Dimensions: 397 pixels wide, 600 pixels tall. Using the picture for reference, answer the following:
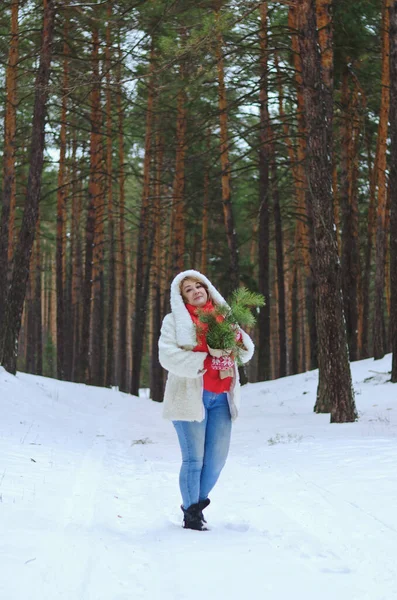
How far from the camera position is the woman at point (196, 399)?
4949mm

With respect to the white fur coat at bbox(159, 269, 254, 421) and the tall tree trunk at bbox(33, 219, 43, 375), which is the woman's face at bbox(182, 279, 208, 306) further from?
the tall tree trunk at bbox(33, 219, 43, 375)

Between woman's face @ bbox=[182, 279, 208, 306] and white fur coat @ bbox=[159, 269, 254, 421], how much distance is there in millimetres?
91

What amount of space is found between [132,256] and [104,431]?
126ft

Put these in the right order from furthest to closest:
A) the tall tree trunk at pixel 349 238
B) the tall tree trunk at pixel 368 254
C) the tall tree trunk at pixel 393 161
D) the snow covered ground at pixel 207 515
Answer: the tall tree trunk at pixel 368 254, the tall tree trunk at pixel 349 238, the tall tree trunk at pixel 393 161, the snow covered ground at pixel 207 515

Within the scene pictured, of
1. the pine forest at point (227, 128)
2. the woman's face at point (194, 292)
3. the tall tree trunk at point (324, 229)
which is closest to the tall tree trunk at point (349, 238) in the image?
the pine forest at point (227, 128)

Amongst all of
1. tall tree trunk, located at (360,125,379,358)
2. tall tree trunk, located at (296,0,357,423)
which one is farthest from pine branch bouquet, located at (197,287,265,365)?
tall tree trunk, located at (360,125,379,358)

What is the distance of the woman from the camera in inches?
195

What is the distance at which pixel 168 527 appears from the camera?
509 cm

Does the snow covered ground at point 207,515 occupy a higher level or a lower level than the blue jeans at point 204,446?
lower

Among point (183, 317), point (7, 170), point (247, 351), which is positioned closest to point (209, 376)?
point (247, 351)

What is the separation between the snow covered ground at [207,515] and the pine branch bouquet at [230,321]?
127 centimetres

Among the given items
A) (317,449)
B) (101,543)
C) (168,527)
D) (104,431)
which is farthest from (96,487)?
(104,431)

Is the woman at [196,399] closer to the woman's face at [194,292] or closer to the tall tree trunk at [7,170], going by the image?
the woman's face at [194,292]

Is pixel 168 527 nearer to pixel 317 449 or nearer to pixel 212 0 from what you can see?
pixel 317 449
